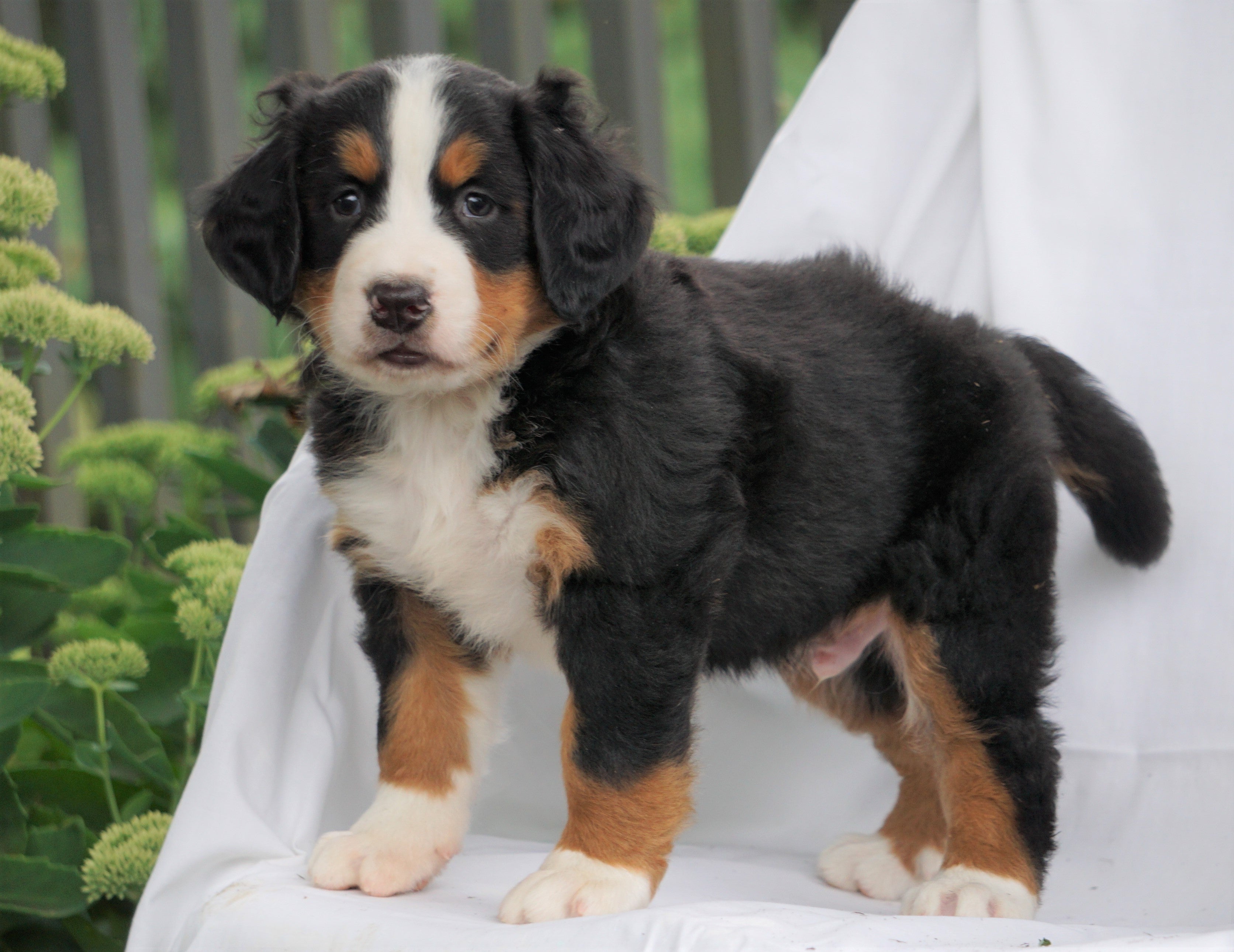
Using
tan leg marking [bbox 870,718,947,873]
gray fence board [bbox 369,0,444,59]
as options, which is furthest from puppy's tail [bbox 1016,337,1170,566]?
gray fence board [bbox 369,0,444,59]

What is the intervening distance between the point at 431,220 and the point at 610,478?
20.8 inches

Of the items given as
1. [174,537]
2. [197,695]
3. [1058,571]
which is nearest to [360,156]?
[197,695]

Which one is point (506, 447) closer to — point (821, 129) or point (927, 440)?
point (927, 440)

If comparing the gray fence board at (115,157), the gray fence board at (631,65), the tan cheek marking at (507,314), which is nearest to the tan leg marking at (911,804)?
the tan cheek marking at (507,314)

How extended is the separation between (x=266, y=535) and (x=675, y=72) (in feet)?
26.4

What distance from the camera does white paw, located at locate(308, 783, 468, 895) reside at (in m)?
2.35

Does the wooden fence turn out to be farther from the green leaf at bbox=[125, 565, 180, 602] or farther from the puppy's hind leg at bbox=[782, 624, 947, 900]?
the puppy's hind leg at bbox=[782, 624, 947, 900]

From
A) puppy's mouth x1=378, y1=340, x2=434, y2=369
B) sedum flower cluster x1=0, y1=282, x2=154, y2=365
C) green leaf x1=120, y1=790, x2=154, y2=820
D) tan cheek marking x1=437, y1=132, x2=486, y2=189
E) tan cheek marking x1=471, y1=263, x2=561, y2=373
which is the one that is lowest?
green leaf x1=120, y1=790, x2=154, y2=820

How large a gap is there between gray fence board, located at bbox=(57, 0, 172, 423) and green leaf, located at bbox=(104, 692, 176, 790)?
6.51ft

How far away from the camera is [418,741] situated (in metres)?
2.50

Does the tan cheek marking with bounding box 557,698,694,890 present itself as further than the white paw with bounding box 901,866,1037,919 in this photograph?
No

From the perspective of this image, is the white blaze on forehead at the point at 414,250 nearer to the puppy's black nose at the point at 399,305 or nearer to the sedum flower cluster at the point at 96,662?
the puppy's black nose at the point at 399,305

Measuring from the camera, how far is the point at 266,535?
2.88 m

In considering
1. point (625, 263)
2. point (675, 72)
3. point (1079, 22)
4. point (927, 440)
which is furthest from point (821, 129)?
point (675, 72)
